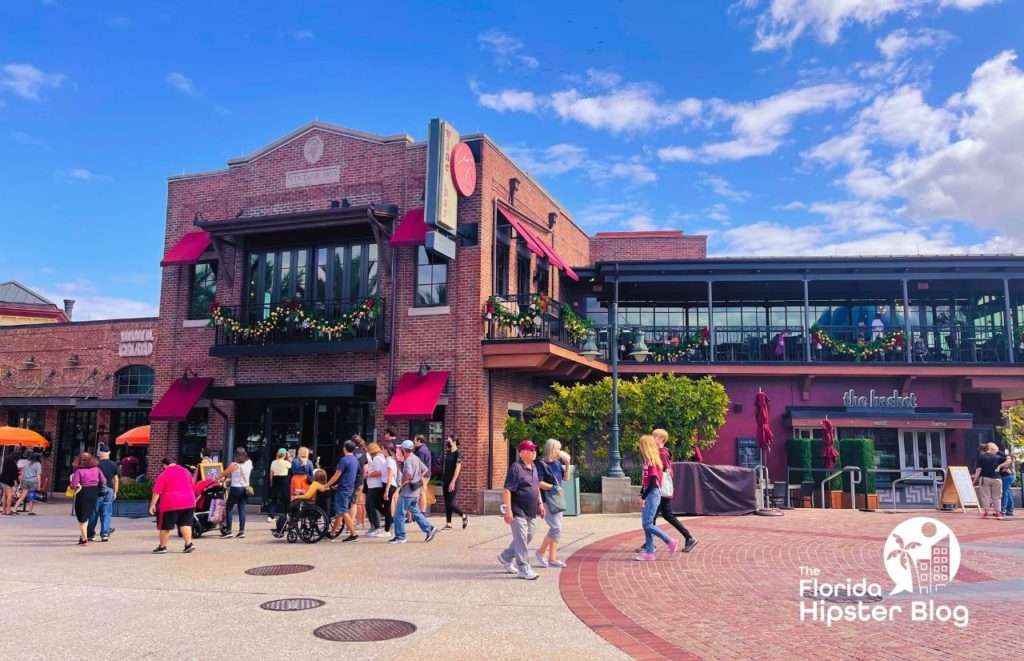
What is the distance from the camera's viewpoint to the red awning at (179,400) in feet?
62.2

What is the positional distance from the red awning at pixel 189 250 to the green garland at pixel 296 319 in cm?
143

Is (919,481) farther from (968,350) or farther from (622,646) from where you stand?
(622,646)

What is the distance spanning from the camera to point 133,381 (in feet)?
84.3

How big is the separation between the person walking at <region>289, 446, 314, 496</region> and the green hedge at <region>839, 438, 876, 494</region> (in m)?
12.2

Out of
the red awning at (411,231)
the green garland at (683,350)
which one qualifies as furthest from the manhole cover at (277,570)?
the green garland at (683,350)

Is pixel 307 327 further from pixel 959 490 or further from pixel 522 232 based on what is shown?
pixel 959 490

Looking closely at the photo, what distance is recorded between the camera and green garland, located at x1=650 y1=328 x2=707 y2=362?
22125 mm

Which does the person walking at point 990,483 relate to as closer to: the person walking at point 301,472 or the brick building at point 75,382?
the person walking at point 301,472

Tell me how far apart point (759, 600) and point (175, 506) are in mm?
8491

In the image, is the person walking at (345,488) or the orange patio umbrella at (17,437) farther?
the orange patio umbrella at (17,437)

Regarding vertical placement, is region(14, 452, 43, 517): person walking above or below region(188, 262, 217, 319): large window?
below

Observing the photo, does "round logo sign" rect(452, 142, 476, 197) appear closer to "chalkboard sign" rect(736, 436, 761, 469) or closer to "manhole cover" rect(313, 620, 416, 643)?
"chalkboard sign" rect(736, 436, 761, 469)

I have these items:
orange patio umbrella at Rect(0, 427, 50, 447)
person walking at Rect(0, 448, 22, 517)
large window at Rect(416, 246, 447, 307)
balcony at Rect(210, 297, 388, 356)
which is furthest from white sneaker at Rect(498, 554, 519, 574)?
orange patio umbrella at Rect(0, 427, 50, 447)

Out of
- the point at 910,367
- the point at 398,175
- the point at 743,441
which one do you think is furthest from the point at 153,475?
the point at 910,367
